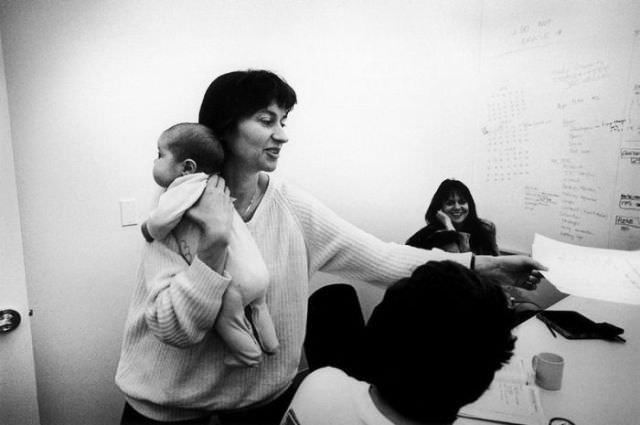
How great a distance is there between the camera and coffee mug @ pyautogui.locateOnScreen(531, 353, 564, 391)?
3.67 feet

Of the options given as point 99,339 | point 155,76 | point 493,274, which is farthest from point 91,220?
point 493,274

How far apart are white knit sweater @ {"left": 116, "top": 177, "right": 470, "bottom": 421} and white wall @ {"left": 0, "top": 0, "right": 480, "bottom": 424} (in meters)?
0.77

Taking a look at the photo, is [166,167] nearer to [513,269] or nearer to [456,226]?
[513,269]

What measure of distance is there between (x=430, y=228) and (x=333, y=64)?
3.46 feet

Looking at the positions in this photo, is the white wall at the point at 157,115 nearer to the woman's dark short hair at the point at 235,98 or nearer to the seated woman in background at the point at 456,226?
the seated woman in background at the point at 456,226

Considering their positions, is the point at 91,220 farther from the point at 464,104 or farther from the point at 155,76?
the point at 464,104

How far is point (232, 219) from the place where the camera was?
102cm

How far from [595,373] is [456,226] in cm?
103

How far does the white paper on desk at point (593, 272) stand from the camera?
119 centimetres

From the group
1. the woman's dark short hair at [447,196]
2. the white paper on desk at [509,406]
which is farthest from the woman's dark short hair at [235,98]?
the woman's dark short hair at [447,196]

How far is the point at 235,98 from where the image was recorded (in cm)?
115

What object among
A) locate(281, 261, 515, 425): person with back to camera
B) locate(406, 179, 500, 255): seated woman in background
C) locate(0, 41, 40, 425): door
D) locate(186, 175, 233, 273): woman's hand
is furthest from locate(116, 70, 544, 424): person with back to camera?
locate(406, 179, 500, 255): seated woman in background

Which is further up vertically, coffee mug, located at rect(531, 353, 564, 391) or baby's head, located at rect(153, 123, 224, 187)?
baby's head, located at rect(153, 123, 224, 187)

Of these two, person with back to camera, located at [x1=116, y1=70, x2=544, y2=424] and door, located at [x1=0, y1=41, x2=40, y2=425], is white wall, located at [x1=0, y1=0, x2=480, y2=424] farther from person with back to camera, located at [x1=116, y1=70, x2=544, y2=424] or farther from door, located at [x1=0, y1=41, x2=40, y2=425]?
person with back to camera, located at [x1=116, y1=70, x2=544, y2=424]
